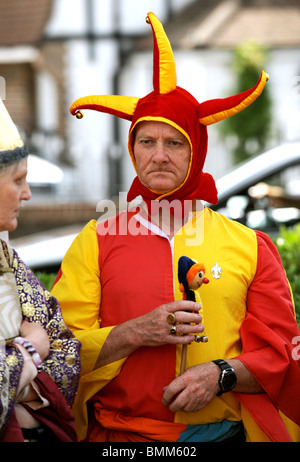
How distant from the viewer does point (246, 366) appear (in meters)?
2.40

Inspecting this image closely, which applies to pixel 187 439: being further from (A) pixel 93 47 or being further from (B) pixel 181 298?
(A) pixel 93 47

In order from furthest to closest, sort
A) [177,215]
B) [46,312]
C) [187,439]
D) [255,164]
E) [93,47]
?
[93,47]
[255,164]
[177,215]
[187,439]
[46,312]

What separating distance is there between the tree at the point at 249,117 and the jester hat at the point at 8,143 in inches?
546

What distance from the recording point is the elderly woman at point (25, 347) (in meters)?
1.98

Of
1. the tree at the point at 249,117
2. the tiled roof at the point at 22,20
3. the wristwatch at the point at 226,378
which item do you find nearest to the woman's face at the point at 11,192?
the wristwatch at the point at 226,378

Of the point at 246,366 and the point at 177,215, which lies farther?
the point at 177,215

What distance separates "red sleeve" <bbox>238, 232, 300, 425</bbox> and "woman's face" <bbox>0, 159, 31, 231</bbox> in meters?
0.91

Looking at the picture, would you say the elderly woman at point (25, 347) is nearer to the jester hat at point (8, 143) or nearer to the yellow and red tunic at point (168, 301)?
the jester hat at point (8, 143)

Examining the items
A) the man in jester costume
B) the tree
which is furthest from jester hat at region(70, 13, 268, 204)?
the tree

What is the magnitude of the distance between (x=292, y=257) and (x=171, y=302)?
1.81m

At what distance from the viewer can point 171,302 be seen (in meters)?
2.35

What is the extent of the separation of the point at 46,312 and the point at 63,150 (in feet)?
44.7

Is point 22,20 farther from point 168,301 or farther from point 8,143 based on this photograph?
point 8,143

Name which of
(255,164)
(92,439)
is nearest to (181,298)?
(92,439)
